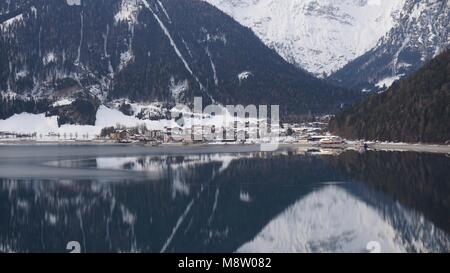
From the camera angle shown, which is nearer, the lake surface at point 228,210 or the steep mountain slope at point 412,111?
the lake surface at point 228,210

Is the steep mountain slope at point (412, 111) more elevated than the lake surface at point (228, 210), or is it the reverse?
the steep mountain slope at point (412, 111)

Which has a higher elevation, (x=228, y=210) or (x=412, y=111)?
(x=412, y=111)

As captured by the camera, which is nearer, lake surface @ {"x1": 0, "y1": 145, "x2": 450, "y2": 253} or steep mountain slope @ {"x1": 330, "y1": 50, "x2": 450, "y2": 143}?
lake surface @ {"x1": 0, "y1": 145, "x2": 450, "y2": 253}

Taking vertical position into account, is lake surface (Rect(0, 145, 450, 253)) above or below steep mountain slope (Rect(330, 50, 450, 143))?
below
